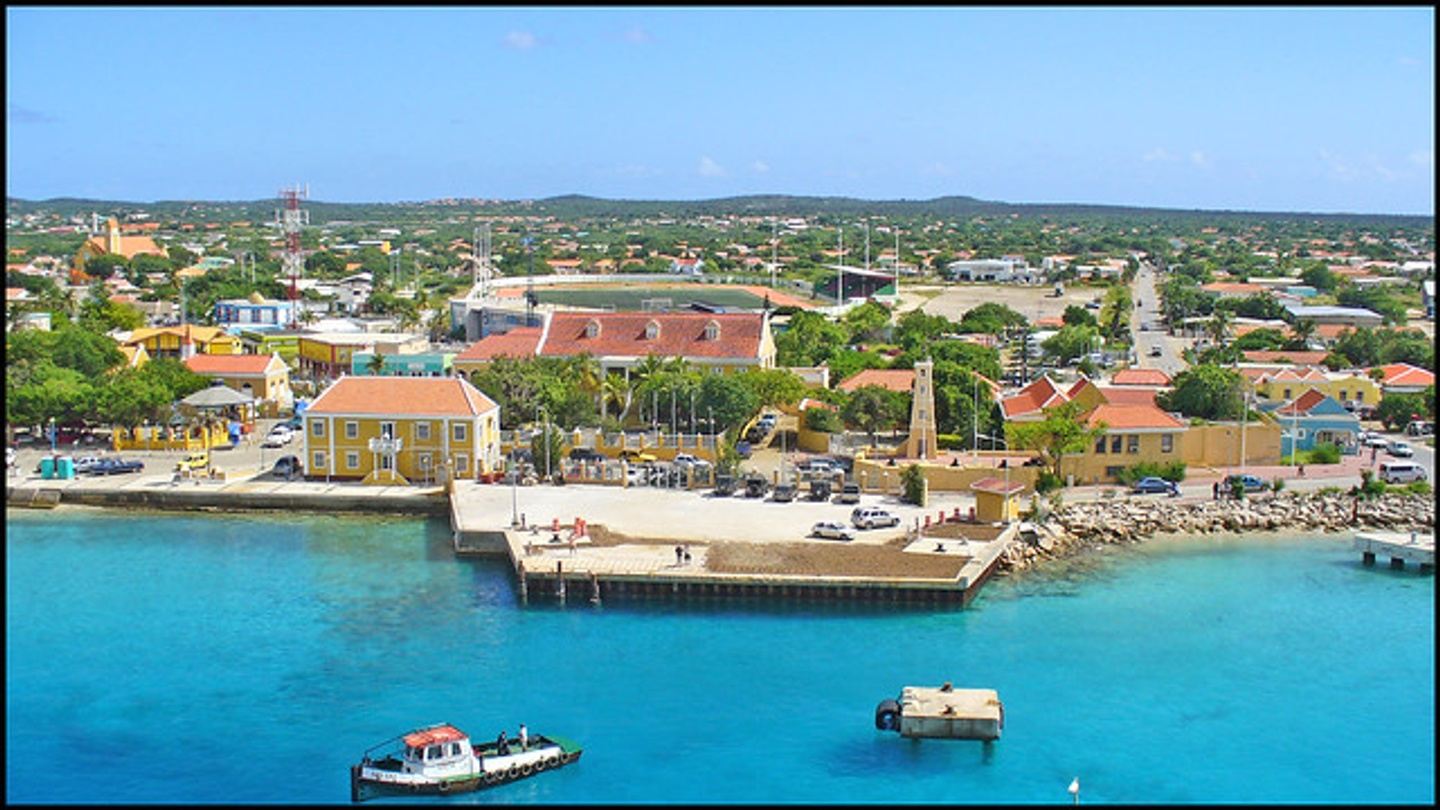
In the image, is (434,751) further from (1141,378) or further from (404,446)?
(1141,378)

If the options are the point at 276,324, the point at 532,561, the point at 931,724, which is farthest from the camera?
the point at 276,324

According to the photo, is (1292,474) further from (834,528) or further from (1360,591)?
→ (834,528)

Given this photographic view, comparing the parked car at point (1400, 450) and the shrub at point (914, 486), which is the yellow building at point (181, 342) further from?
the parked car at point (1400, 450)

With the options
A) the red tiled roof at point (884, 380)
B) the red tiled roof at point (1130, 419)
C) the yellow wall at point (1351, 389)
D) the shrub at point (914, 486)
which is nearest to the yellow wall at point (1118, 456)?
the red tiled roof at point (1130, 419)

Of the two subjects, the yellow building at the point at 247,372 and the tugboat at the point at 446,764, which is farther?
the yellow building at the point at 247,372

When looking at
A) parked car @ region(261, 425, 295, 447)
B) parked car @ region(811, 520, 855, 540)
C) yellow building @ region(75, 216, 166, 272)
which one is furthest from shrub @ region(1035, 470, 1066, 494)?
yellow building @ region(75, 216, 166, 272)

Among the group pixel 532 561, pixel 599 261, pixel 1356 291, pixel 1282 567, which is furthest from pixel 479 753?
pixel 599 261

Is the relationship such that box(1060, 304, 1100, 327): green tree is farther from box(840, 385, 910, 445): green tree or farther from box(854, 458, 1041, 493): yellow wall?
box(854, 458, 1041, 493): yellow wall
